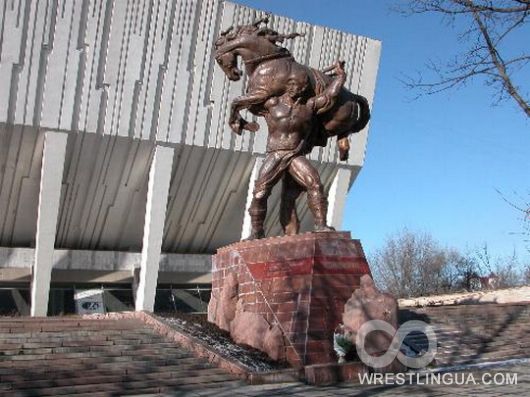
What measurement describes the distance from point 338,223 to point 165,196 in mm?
7673

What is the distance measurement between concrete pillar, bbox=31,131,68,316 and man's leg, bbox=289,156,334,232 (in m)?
13.8

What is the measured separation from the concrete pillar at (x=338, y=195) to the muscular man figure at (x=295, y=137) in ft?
56.2

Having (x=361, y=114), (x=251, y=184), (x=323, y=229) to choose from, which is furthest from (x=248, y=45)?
(x=251, y=184)

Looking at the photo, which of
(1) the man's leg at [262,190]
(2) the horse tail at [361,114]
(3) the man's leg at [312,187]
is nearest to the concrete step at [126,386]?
(1) the man's leg at [262,190]

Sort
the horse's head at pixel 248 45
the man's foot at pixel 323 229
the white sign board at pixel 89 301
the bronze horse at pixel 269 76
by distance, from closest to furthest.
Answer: the man's foot at pixel 323 229
the bronze horse at pixel 269 76
the horse's head at pixel 248 45
the white sign board at pixel 89 301

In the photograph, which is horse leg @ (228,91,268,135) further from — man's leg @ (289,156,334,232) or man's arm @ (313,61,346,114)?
man's leg @ (289,156,334,232)

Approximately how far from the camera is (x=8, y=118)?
66.4 feet

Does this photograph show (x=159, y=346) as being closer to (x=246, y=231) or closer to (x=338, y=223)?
(x=246, y=231)

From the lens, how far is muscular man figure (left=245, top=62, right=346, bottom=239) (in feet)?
30.8

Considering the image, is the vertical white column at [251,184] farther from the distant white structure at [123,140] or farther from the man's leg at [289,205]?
the man's leg at [289,205]

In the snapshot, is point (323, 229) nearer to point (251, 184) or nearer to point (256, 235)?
point (256, 235)

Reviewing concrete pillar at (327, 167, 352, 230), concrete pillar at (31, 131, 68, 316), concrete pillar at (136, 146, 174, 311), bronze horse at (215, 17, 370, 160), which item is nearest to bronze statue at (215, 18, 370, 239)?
bronze horse at (215, 17, 370, 160)

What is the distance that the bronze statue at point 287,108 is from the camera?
9.41 m

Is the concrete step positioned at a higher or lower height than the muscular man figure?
lower
